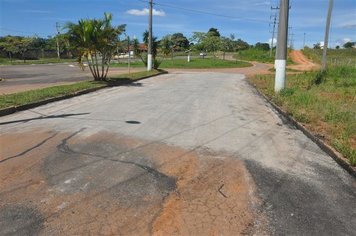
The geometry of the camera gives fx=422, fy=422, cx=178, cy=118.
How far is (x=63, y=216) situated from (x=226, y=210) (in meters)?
1.82

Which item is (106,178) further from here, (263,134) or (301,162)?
(263,134)

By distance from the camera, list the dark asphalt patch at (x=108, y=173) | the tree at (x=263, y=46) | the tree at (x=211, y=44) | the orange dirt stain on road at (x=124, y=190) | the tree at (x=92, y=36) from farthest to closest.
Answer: the tree at (x=263, y=46) → the tree at (x=211, y=44) → the tree at (x=92, y=36) → the dark asphalt patch at (x=108, y=173) → the orange dirt stain on road at (x=124, y=190)

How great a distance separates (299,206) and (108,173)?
104 inches

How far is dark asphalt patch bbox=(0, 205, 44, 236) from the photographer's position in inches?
166

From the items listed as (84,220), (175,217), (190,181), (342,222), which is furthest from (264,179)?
(84,220)

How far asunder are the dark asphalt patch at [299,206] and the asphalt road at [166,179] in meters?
0.01

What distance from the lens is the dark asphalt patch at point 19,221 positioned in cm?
422

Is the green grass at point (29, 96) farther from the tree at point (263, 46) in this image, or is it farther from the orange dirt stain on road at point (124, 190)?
the tree at point (263, 46)

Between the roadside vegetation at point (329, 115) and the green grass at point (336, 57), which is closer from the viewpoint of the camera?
the roadside vegetation at point (329, 115)

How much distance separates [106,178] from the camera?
5816 millimetres

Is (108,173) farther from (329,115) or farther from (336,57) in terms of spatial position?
(336,57)

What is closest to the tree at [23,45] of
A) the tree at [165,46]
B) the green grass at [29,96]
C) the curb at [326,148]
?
the tree at [165,46]

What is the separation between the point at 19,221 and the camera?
4.44 metres

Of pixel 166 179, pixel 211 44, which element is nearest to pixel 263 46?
pixel 211 44
